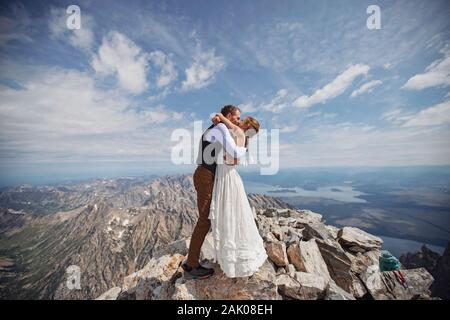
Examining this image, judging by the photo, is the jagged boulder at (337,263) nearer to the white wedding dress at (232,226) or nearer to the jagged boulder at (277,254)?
the jagged boulder at (277,254)

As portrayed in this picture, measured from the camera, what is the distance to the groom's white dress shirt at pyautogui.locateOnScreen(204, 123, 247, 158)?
5129 millimetres

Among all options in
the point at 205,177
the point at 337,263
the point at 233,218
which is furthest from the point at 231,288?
the point at 337,263

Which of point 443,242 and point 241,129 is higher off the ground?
point 241,129

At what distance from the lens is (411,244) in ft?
579

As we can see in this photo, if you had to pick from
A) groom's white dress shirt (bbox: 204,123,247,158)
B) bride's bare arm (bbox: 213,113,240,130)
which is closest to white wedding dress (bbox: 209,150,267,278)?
groom's white dress shirt (bbox: 204,123,247,158)

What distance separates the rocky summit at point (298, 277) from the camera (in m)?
5.55

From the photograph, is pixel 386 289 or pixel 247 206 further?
pixel 386 289

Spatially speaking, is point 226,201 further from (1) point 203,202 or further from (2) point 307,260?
(2) point 307,260

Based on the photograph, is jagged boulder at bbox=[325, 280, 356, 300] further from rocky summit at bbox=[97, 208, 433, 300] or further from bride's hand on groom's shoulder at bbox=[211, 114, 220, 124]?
bride's hand on groom's shoulder at bbox=[211, 114, 220, 124]

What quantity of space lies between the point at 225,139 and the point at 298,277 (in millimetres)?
4626
